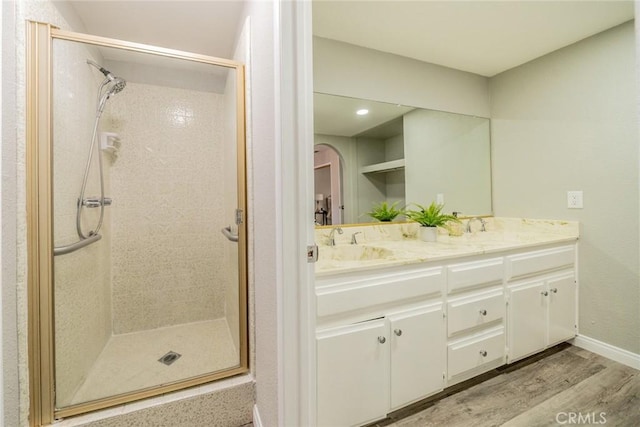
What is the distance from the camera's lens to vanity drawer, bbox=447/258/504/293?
4.88 feet

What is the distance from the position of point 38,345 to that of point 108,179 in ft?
4.06

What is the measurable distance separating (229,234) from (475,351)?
1.67m

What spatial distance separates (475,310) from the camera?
1561 millimetres

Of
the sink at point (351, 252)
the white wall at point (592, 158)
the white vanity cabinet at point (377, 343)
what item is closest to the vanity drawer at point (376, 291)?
the white vanity cabinet at point (377, 343)

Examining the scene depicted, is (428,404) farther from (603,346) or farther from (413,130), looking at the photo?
(413,130)

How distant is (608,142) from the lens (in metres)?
1.87

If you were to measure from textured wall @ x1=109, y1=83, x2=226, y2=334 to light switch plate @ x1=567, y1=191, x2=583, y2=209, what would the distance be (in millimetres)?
2649

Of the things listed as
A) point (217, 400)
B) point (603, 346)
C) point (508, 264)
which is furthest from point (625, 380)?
point (217, 400)

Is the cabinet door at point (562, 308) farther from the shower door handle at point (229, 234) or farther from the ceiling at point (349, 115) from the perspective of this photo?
the shower door handle at point (229, 234)

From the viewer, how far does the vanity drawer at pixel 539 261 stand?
173cm

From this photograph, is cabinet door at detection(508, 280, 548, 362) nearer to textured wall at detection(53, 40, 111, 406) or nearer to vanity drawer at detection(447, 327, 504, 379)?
vanity drawer at detection(447, 327, 504, 379)

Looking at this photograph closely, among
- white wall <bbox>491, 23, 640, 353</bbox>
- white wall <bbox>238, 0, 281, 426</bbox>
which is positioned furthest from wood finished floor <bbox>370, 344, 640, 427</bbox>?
white wall <bbox>238, 0, 281, 426</bbox>

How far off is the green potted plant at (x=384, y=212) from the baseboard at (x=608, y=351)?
1.59m

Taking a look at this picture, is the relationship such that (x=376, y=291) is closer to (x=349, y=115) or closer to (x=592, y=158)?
(x=349, y=115)
